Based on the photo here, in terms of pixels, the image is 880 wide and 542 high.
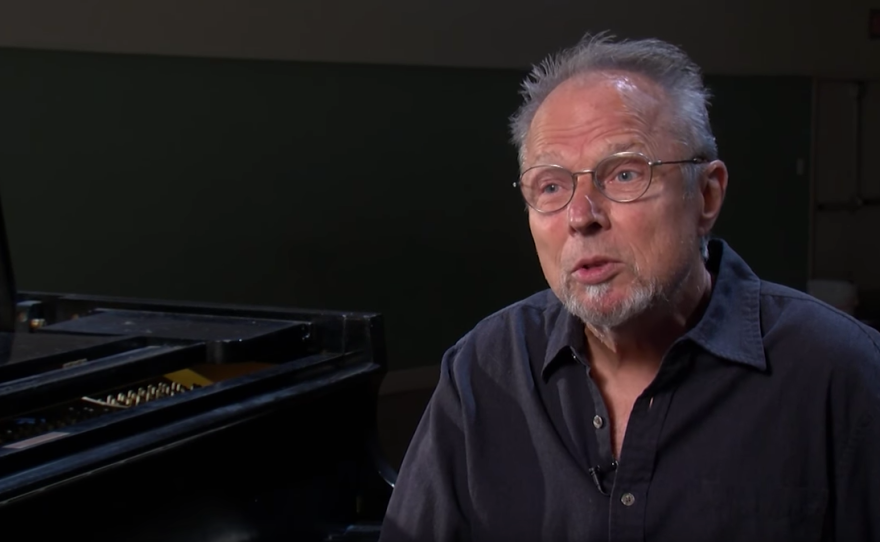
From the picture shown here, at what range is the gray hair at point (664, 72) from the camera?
1.25 m

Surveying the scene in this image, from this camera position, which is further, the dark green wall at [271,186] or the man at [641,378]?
the dark green wall at [271,186]

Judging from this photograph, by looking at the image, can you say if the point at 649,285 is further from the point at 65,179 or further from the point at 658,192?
the point at 65,179

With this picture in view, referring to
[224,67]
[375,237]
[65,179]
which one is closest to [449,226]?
[375,237]

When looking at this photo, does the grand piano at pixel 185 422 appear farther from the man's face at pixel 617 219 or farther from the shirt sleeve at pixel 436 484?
the man's face at pixel 617 219

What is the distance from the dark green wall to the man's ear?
2.89 m

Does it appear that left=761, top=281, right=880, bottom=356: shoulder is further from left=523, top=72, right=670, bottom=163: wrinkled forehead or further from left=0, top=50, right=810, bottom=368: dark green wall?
left=0, top=50, right=810, bottom=368: dark green wall

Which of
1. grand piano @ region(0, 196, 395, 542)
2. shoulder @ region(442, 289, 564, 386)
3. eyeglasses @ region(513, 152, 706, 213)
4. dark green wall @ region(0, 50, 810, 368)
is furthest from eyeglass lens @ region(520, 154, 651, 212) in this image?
dark green wall @ region(0, 50, 810, 368)

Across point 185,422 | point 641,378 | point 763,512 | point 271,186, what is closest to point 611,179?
point 641,378

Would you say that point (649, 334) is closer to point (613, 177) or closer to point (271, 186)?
point (613, 177)

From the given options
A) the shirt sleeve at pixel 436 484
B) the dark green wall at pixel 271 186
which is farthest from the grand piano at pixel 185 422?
the dark green wall at pixel 271 186

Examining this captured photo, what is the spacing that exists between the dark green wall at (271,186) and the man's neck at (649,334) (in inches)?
110

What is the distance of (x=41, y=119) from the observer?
135 inches

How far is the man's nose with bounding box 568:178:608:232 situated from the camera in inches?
47.2

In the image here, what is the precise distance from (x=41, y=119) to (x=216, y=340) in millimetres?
2288
